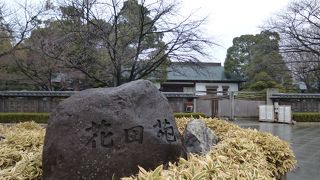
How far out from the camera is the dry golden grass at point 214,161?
3633 mm

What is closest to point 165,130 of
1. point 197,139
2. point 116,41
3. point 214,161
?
point 214,161

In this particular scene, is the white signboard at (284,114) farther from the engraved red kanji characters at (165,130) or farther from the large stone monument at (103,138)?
the large stone monument at (103,138)

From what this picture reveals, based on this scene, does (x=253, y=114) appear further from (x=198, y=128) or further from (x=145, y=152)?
(x=145, y=152)

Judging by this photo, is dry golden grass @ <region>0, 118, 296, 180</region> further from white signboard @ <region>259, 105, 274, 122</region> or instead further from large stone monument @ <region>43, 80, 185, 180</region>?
white signboard @ <region>259, 105, 274, 122</region>

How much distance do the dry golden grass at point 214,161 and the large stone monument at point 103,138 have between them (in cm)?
41

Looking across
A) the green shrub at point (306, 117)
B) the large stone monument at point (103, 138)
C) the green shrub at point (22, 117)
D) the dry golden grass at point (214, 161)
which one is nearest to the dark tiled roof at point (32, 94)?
the green shrub at point (22, 117)

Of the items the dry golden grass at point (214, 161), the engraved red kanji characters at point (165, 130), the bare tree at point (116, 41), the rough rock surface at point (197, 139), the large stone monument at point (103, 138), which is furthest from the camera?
the bare tree at point (116, 41)

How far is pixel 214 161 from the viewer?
14.9 feet

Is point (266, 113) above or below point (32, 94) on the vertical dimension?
below

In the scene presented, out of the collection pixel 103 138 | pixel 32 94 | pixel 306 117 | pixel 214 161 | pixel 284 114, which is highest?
pixel 32 94

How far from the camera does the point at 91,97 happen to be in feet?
15.4

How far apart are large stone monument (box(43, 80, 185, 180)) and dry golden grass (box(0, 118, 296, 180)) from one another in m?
0.41

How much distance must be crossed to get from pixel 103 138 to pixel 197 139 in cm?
255

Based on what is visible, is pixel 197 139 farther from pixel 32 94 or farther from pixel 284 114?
pixel 284 114
